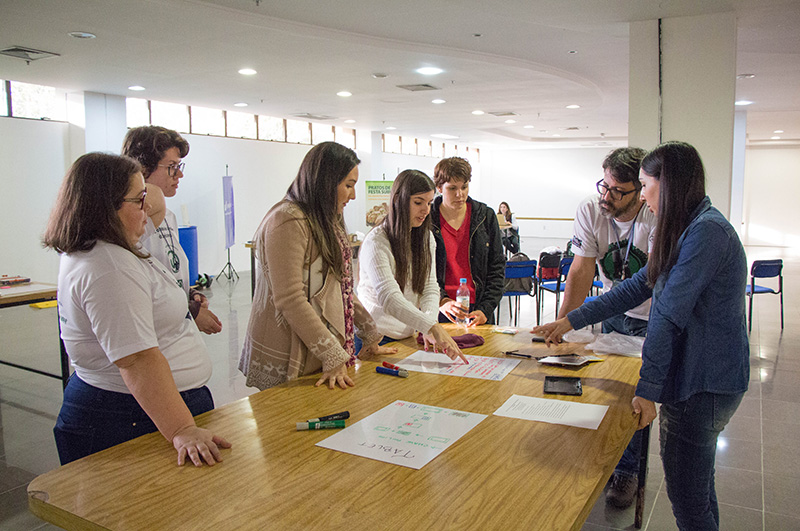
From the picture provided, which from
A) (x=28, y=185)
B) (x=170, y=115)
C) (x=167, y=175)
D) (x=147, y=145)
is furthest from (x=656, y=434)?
(x=170, y=115)

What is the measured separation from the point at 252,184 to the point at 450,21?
7.75 m

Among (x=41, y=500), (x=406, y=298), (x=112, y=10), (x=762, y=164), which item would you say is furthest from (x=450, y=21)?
(x=762, y=164)

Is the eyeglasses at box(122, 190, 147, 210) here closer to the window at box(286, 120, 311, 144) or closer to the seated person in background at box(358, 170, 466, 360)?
the seated person in background at box(358, 170, 466, 360)

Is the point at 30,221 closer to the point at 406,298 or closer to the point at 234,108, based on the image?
the point at 234,108

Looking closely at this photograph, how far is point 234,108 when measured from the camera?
1090 centimetres

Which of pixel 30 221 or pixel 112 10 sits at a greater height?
pixel 112 10

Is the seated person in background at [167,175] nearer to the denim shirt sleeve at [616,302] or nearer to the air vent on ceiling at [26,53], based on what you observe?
the denim shirt sleeve at [616,302]

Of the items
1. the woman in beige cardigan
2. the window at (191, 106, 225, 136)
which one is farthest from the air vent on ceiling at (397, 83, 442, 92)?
the woman in beige cardigan

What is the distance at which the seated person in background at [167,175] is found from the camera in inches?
82.7

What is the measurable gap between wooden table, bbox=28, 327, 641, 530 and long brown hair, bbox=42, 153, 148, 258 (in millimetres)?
518

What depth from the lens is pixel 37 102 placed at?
349 inches

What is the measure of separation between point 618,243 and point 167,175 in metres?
1.90

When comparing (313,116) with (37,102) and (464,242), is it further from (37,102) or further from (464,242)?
(464,242)

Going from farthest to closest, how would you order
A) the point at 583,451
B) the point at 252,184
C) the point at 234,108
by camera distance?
the point at 252,184 < the point at 234,108 < the point at 583,451
